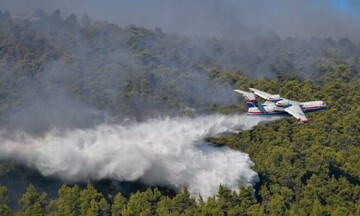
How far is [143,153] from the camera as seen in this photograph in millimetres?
66312

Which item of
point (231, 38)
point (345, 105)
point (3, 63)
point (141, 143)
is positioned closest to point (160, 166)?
point (141, 143)

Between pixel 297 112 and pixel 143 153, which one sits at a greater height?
pixel 297 112

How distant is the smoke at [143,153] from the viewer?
64.2 meters

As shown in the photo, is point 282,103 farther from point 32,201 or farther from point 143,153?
point 32,201

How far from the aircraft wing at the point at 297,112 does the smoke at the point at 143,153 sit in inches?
138

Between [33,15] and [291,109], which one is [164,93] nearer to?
[291,109]

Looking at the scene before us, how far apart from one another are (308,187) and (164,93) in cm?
3451

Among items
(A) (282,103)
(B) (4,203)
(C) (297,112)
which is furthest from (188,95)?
(B) (4,203)

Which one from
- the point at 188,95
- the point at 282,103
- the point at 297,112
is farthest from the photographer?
the point at 188,95

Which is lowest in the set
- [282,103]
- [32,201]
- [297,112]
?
[32,201]

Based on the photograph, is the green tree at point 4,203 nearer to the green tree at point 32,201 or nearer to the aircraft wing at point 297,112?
the green tree at point 32,201

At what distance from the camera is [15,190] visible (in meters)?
63.8

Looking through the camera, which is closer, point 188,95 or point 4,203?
point 4,203

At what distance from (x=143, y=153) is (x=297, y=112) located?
52.7 ft
